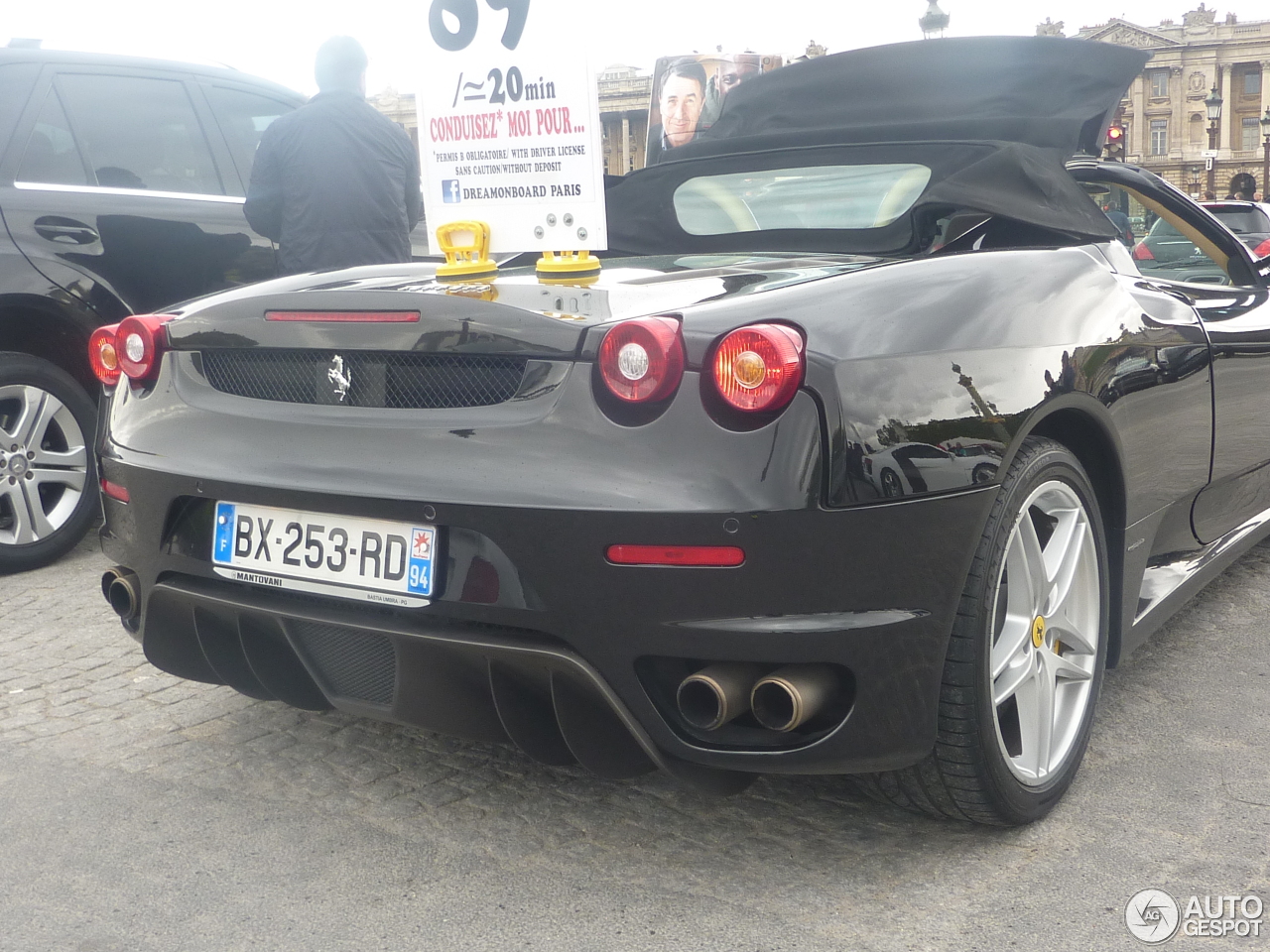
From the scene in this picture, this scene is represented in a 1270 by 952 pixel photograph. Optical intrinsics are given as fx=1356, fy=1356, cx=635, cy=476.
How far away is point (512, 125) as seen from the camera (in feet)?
10.6

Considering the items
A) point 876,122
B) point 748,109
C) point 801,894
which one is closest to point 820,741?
point 801,894

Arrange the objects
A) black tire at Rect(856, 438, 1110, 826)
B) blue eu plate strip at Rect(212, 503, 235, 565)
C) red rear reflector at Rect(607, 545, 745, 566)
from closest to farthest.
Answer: red rear reflector at Rect(607, 545, 745, 566)
black tire at Rect(856, 438, 1110, 826)
blue eu plate strip at Rect(212, 503, 235, 565)

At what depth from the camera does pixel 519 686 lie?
2.37 m

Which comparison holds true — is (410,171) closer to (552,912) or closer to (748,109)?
(748,109)

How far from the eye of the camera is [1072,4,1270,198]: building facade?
11162cm

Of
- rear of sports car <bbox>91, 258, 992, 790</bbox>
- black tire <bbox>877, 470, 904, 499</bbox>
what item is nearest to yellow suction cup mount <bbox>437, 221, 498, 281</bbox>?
rear of sports car <bbox>91, 258, 992, 790</bbox>

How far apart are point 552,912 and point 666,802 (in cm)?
54

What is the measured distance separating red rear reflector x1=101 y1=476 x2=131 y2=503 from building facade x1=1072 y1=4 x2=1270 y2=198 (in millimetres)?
118331

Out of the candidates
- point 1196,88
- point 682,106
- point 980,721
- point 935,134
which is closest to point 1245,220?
point 682,106

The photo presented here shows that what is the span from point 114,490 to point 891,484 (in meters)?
1.63

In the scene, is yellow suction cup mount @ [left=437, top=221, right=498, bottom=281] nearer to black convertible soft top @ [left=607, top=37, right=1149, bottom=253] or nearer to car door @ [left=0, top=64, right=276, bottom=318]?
black convertible soft top @ [left=607, top=37, right=1149, bottom=253]

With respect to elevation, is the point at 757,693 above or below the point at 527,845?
above

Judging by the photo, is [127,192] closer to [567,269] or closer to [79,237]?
[79,237]

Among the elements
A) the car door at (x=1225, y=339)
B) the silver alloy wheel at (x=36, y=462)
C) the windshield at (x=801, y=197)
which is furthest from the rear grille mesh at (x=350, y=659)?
the silver alloy wheel at (x=36, y=462)
